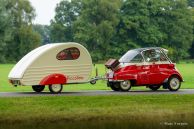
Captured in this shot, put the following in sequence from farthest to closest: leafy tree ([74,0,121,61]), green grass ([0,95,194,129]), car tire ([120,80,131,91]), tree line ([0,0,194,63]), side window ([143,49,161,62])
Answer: leafy tree ([74,0,121,61]), tree line ([0,0,194,63]), side window ([143,49,161,62]), car tire ([120,80,131,91]), green grass ([0,95,194,129])

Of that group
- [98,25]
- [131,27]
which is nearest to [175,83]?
[131,27]

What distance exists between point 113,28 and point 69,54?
7679 centimetres

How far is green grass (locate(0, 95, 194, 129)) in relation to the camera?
1323cm

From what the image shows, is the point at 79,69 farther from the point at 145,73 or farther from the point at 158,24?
the point at 158,24

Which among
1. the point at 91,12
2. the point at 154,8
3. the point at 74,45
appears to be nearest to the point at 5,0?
the point at 91,12

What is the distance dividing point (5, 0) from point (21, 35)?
21.6 feet

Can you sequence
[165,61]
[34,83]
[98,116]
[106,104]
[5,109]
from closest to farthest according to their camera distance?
[98,116] → [5,109] → [106,104] → [34,83] → [165,61]

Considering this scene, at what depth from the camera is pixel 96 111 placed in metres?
15.5

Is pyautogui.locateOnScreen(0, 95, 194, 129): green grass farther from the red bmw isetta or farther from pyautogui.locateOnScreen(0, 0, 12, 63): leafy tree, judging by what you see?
pyautogui.locateOnScreen(0, 0, 12, 63): leafy tree

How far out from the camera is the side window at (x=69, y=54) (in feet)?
79.8

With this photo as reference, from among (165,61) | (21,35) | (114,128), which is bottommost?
(114,128)

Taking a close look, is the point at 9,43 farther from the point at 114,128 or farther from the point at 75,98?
the point at 114,128

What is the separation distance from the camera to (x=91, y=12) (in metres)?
104

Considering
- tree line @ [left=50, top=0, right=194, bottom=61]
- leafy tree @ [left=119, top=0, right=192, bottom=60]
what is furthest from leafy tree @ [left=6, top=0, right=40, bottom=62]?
leafy tree @ [left=119, top=0, right=192, bottom=60]
